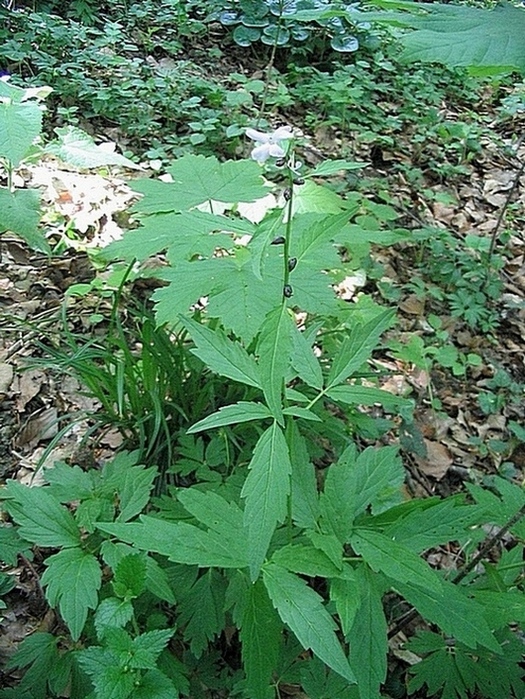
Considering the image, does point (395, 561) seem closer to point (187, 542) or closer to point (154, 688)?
point (187, 542)

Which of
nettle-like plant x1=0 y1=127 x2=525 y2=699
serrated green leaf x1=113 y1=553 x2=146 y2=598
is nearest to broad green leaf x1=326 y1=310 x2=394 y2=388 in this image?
nettle-like plant x1=0 y1=127 x2=525 y2=699

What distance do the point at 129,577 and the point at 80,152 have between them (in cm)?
167

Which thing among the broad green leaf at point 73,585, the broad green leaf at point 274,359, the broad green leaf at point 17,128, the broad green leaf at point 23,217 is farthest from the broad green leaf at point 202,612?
the broad green leaf at point 17,128

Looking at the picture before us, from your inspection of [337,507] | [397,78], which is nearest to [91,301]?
[337,507]

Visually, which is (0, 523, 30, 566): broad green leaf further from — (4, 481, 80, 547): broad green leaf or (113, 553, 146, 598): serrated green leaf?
(113, 553, 146, 598): serrated green leaf

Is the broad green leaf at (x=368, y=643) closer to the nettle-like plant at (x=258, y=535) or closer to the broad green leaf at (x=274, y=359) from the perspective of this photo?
the nettle-like plant at (x=258, y=535)

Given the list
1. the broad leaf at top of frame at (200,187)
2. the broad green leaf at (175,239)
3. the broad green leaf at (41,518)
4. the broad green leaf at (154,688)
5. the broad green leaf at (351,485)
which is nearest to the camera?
Answer: the broad green leaf at (154,688)

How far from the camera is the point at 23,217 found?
205 centimetres

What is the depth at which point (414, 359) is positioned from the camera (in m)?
2.28

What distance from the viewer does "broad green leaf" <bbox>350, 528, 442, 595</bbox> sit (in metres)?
1.08

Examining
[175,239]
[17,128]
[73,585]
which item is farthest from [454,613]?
[17,128]

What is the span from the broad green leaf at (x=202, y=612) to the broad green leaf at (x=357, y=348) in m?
0.55

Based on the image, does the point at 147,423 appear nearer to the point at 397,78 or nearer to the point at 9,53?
the point at 9,53

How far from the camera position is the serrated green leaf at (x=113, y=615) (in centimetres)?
116
